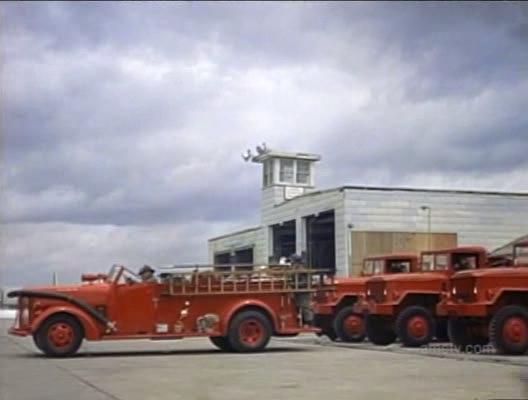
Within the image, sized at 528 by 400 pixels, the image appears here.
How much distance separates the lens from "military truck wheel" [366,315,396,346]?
20.3m

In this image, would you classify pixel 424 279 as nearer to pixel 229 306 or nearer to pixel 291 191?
pixel 229 306

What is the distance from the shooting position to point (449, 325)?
17.7 m

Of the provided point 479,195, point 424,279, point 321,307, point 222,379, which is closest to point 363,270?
point 321,307

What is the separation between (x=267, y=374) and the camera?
13453mm

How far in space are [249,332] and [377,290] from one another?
9.82 feet

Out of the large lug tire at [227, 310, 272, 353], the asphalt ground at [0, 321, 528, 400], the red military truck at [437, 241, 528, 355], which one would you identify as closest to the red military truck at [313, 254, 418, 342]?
the asphalt ground at [0, 321, 528, 400]

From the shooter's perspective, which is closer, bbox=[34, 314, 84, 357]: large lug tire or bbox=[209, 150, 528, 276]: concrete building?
bbox=[209, 150, 528, 276]: concrete building

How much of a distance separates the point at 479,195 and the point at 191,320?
330 inches

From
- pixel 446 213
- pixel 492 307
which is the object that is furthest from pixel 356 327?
pixel 446 213

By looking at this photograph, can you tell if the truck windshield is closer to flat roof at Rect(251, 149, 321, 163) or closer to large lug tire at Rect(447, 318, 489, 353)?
large lug tire at Rect(447, 318, 489, 353)

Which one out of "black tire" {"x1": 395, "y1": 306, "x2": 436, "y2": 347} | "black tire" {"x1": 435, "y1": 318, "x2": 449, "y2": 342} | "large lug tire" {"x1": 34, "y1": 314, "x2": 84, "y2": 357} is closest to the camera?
"large lug tire" {"x1": 34, "y1": 314, "x2": 84, "y2": 357}

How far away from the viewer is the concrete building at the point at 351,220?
1077cm

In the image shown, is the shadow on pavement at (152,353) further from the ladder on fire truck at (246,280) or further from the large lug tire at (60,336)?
the ladder on fire truck at (246,280)

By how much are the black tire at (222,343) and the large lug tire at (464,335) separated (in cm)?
389
